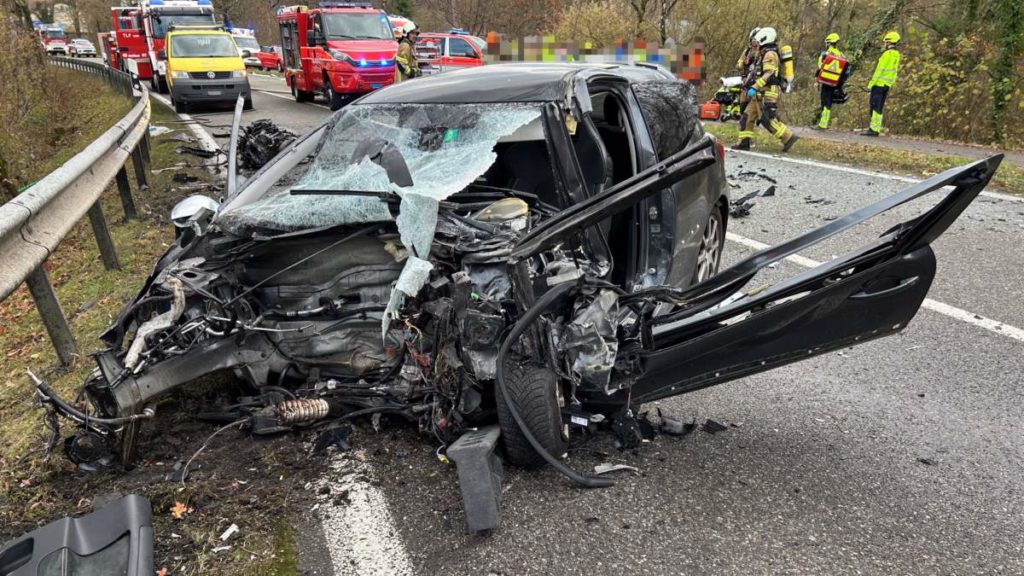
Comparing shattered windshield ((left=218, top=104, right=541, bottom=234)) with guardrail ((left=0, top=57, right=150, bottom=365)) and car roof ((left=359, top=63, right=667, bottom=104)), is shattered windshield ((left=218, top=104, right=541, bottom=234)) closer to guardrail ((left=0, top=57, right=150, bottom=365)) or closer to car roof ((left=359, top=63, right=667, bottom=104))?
car roof ((left=359, top=63, right=667, bottom=104))

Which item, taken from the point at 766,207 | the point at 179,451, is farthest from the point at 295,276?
the point at 766,207

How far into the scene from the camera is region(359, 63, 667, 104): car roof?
321cm

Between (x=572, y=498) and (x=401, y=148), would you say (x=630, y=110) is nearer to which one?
(x=401, y=148)

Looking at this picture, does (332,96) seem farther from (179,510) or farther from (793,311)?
(793,311)

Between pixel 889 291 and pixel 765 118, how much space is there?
27.5ft

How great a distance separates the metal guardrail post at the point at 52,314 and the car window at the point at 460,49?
15.8 meters

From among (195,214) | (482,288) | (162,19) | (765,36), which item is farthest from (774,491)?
(162,19)

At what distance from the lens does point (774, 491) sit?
8.67 ft

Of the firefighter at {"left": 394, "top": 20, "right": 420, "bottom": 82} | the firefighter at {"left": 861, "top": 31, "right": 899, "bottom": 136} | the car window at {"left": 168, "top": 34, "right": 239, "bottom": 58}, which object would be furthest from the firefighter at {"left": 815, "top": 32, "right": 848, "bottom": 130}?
the car window at {"left": 168, "top": 34, "right": 239, "bottom": 58}

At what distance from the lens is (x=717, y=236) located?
4570 mm

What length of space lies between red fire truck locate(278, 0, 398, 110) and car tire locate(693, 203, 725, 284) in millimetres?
12377

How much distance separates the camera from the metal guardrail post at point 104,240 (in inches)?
204

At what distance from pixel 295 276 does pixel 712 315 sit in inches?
72.4

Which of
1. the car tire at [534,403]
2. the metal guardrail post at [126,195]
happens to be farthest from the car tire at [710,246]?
the metal guardrail post at [126,195]
